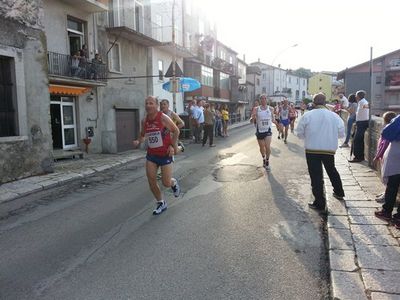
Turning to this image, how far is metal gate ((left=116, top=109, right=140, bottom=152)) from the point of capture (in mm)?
17547

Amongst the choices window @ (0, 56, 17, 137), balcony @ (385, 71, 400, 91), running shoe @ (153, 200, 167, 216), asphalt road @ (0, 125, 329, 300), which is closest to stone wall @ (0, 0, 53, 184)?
window @ (0, 56, 17, 137)

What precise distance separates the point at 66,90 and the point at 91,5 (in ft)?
12.1

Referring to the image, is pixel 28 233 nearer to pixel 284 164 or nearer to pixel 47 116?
pixel 47 116

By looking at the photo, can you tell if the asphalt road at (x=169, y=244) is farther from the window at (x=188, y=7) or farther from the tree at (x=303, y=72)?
the tree at (x=303, y=72)

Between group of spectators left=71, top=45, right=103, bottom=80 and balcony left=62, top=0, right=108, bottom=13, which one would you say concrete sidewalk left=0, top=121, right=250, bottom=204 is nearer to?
group of spectators left=71, top=45, right=103, bottom=80

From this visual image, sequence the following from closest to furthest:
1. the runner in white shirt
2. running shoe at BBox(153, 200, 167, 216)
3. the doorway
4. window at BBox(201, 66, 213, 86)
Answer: running shoe at BBox(153, 200, 167, 216)
the runner in white shirt
the doorway
window at BBox(201, 66, 213, 86)

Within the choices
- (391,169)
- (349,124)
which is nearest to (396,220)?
(391,169)

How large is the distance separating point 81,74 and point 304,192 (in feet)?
33.7

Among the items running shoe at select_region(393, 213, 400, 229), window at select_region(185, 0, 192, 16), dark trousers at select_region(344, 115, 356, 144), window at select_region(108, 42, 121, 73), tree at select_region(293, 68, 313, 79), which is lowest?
running shoe at select_region(393, 213, 400, 229)

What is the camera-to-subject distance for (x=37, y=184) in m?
8.66

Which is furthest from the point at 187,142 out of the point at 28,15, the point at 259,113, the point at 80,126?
the point at 28,15

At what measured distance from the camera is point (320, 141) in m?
5.96

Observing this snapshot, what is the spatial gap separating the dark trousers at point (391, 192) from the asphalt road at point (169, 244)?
0.94 m

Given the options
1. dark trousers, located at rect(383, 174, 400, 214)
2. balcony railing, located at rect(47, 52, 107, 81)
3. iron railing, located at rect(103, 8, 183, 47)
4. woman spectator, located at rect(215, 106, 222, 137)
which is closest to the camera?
dark trousers, located at rect(383, 174, 400, 214)
